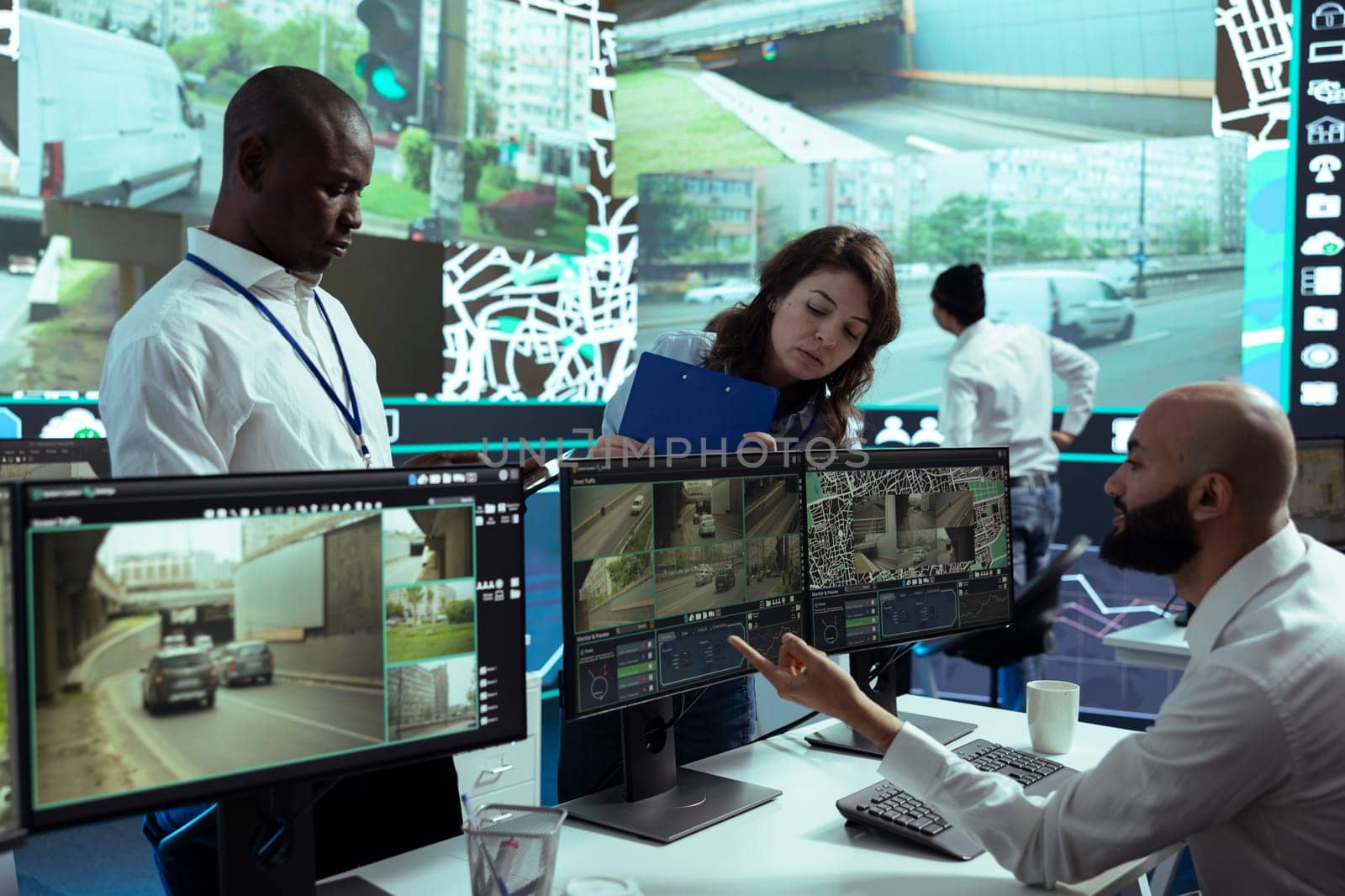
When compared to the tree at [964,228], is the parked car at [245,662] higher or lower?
lower

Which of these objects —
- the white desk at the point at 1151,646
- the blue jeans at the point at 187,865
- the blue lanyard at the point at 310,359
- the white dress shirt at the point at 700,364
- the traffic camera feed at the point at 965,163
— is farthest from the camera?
the traffic camera feed at the point at 965,163

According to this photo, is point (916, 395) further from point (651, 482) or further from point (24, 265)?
point (651, 482)

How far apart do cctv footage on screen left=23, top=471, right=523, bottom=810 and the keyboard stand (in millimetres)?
513

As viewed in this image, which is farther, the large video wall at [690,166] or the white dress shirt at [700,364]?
the large video wall at [690,166]

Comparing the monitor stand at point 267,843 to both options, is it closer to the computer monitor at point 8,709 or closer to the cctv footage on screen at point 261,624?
the cctv footage on screen at point 261,624

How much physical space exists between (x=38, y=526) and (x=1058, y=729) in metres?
1.52

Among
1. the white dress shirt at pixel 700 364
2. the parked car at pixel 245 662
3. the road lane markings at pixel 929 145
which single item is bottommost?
the parked car at pixel 245 662

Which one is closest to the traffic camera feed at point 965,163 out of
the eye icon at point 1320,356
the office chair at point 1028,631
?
the eye icon at point 1320,356

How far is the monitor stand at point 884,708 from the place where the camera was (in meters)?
1.84

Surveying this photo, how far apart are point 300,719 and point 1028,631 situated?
2925mm

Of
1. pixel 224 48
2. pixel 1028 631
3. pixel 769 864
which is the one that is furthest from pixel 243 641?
pixel 224 48

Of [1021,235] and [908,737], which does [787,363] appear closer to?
[908,737]

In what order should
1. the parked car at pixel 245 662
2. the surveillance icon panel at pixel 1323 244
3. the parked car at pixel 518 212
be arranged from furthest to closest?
1. the parked car at pixel 518 212
2. the surveillance icon panel at pixel 1323 244
3. the parked car at pixel 245 662

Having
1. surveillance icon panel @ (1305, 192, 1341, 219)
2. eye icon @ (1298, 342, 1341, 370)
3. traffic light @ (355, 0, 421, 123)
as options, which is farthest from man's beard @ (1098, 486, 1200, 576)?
traffic light @ (355, 0, 421, 123)
